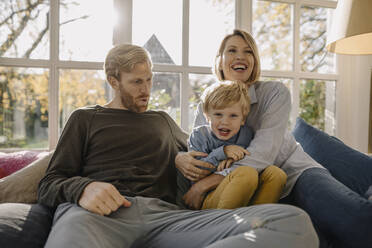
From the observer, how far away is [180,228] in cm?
108

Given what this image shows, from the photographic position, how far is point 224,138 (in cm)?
135

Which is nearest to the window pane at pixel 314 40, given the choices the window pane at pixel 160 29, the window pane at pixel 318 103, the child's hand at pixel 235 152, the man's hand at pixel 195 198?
the window pane at pixel 318 103

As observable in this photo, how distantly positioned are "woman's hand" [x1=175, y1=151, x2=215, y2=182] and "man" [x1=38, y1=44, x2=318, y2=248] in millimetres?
98

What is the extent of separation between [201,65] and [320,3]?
1.02 m

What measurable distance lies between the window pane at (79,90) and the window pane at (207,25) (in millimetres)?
629

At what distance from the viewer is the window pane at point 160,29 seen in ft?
6.96

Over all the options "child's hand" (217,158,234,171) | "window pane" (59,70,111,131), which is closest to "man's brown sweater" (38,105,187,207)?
"child's hand" (217,158,234,171)

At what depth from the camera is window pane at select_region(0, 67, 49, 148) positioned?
192cm

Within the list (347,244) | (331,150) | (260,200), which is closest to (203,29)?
(331,150)

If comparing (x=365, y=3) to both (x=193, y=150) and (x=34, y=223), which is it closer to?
(x=193, y=150)

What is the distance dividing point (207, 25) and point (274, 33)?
0.51 m

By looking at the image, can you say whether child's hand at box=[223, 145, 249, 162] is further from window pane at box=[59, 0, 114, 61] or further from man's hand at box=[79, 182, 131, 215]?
window pane at box=[59, 0, 114, 61]

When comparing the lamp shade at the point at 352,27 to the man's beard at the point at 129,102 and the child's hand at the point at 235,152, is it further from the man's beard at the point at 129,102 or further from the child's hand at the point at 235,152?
the man's beard at the point at 129,102

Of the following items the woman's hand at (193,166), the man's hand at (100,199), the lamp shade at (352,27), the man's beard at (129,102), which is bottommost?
the man's hand at (100,199)
